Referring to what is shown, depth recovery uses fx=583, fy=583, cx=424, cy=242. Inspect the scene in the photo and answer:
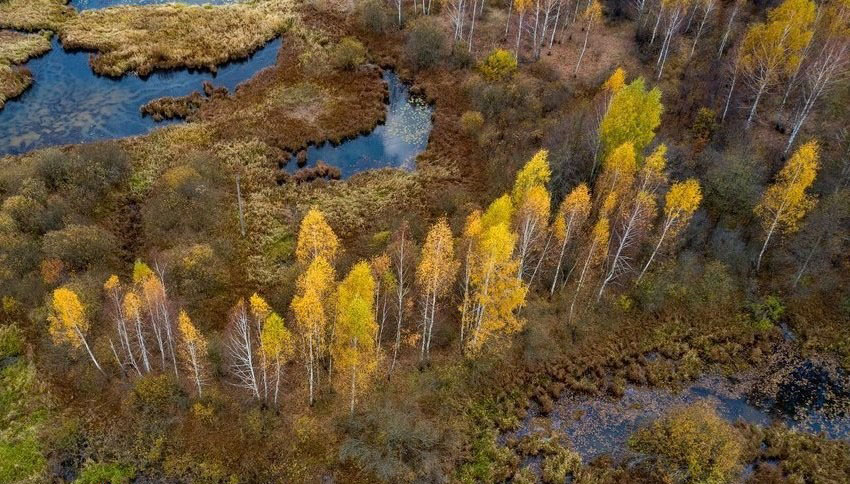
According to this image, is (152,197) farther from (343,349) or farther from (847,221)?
(847,221)

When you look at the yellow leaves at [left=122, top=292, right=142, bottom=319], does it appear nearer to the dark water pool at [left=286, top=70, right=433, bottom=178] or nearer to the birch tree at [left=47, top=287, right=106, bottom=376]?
the birch tree at [left=47, top=287, right=106, bottom=376]

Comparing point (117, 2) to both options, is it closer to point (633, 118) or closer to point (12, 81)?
point (12, 81)

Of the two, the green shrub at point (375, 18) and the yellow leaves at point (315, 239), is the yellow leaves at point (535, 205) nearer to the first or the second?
the yellow leaves at point (315, 239)

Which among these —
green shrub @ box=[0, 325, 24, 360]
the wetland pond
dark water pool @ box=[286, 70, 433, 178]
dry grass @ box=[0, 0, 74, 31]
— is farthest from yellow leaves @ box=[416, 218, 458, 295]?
dry grass @ box=[0, 0, 74, 31]

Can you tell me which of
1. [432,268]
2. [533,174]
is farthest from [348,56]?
[432,268]

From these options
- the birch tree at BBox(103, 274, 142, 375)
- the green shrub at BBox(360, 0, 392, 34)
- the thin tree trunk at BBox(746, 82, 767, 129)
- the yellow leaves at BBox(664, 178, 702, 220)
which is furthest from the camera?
the green shrub at BBox(360, 0, 392, 34)
